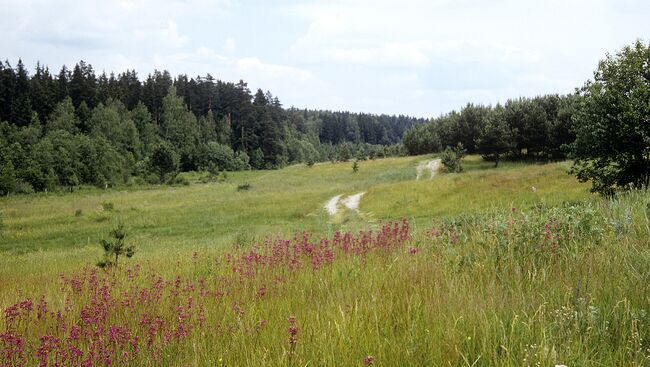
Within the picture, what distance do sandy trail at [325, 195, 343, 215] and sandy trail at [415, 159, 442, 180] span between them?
18.1 meters

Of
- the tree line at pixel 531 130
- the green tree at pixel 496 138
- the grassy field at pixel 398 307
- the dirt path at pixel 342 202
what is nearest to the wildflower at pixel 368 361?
the grassy field at pixel 398 307

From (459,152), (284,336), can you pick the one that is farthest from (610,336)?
(459,152)

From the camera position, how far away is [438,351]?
251 centimetres

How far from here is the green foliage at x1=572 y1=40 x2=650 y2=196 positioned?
18.1 metres

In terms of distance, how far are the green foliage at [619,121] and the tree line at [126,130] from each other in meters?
59.2

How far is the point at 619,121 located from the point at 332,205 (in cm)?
2274

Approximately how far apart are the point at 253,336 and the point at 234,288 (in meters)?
1.66

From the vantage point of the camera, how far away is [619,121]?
18.1 meters

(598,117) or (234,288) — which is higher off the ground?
(598,117)

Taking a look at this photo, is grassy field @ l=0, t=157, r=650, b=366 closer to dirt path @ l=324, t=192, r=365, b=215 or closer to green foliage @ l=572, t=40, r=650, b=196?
green foliage @ l=572, t=40, r=650, b=196

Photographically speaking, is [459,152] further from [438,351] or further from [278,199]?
[438,351]

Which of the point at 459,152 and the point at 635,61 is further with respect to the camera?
the point at 459,152

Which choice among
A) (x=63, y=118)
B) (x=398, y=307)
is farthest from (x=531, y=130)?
(x=63, y=118)

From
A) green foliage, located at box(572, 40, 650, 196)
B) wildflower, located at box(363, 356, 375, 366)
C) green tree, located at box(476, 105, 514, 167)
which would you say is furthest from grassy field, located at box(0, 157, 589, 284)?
green tree, located at box(476, 105, 514, 167)
